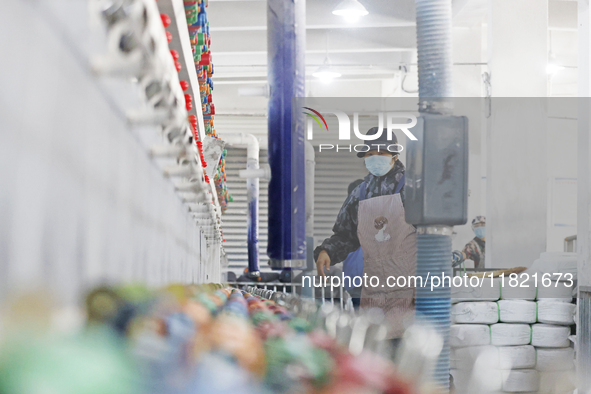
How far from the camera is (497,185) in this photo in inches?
224

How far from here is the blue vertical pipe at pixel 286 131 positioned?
2107 mm

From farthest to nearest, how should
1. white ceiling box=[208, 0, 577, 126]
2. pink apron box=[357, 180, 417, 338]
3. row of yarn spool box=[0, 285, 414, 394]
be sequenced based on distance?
white ceiling box=[208, 0, 577, 126] < pink apron box=[357, 180, 417, 338] < row of yarn spool box=[0, 285, 414, 394]

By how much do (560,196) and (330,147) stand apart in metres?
4.06

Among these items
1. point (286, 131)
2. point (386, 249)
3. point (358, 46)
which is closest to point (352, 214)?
point (386, 249)

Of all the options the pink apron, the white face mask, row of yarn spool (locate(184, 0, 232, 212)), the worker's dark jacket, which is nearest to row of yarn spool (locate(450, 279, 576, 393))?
the pink apron

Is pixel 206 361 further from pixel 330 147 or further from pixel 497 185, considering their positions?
pixel 330 147

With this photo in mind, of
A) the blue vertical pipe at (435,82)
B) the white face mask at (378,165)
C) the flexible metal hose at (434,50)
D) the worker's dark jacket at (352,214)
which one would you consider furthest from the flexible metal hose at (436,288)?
the white face mask at (378,165)

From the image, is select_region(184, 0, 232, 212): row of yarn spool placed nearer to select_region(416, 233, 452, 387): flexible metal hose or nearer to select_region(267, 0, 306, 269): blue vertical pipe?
select_region(267, 0, 306, 269): blue vertical pipe

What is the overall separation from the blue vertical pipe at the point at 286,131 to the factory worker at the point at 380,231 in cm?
183

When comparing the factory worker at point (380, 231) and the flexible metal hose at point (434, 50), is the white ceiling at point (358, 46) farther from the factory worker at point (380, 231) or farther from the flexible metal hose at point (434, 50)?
the flexible metal hose at point (434, 50)

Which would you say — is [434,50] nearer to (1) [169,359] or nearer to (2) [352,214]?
(1) [169,359]

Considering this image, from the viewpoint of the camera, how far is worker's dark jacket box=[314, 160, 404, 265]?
178 inches

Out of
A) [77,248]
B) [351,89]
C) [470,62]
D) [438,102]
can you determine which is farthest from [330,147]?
[77,248]

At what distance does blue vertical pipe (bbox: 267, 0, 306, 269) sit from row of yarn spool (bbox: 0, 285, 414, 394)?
1447mm
